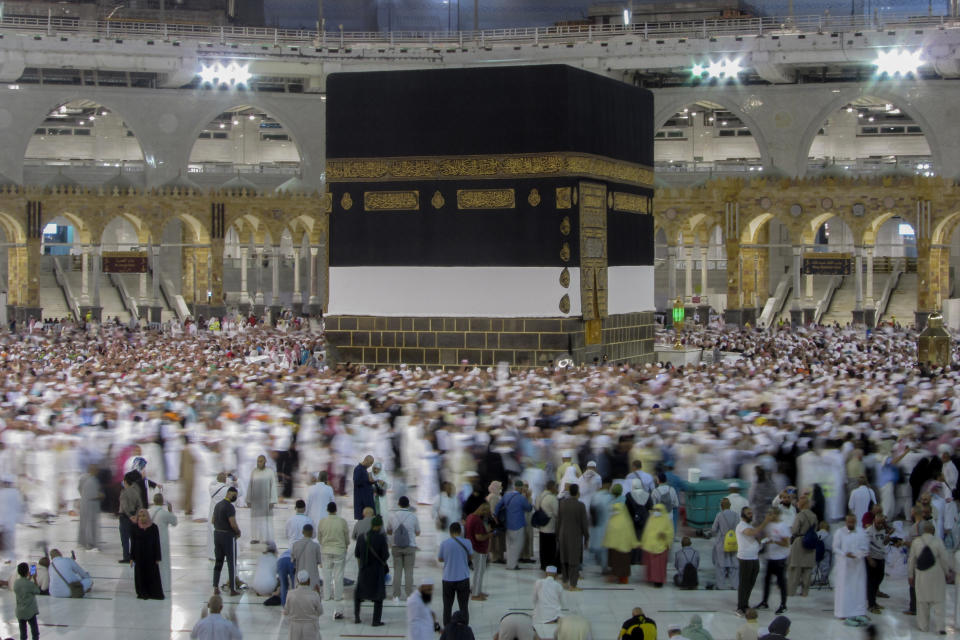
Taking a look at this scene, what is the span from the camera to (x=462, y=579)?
6.63 metres

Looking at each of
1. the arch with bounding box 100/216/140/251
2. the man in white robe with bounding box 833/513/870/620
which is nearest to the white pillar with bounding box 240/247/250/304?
the arch with bounding box 100/216/140/251

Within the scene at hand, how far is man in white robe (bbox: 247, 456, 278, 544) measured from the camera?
806 centimetres

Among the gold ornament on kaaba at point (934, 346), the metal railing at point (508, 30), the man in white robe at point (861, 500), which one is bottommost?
the man in white robe at point (861, 500)

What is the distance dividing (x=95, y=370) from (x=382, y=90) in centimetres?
626

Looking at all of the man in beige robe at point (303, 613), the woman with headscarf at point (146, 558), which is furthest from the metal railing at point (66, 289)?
the man in beige robe at point (303, 613)

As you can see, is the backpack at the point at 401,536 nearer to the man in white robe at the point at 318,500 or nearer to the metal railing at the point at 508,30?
the man in white robe at the point at 318,500

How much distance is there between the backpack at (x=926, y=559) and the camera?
6.71 meters

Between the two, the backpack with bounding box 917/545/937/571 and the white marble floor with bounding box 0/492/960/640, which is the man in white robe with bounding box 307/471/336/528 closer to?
the white marble floor with bounding box 0/492/960/640

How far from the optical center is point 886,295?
27.4m

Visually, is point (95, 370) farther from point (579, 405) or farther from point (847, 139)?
point (847, 139)

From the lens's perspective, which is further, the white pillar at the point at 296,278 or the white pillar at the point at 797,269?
the white pillar at the point at 296,278

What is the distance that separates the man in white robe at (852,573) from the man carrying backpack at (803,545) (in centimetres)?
40

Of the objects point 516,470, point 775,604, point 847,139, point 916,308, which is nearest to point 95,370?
point 516,470

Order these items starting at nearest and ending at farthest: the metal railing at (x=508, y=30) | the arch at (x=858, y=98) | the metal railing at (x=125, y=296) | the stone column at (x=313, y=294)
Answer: the metal railing at (x=125, y=296) → the arch at (x=858, y=98) → the stone column at (x=313, y=294) → the metal railing at (x=508, y=30)
